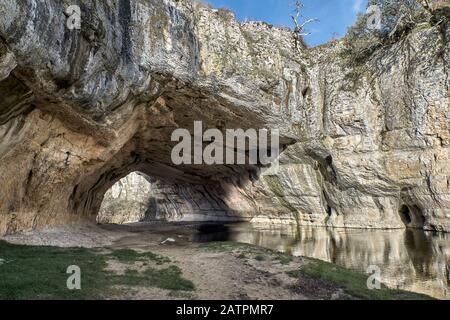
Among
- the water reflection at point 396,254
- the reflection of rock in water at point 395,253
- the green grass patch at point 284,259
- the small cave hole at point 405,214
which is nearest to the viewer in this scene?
the water reflection at point 396,254

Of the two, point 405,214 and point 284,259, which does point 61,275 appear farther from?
point 405,214

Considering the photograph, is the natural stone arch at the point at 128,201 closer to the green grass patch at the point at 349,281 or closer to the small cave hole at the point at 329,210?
the small cave hole at the point at 329,210

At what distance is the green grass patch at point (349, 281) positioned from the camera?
473 inches

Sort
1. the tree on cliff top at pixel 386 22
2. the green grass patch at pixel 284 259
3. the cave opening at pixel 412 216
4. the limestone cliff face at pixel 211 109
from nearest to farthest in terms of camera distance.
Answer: the green grass patch at pixel 284 259, the limestone cliff face at pixel 211 109, the tree on cliff top at pixel 386 22, the cave opening at pixel 412 216

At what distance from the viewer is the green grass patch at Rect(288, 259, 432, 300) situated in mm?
12023

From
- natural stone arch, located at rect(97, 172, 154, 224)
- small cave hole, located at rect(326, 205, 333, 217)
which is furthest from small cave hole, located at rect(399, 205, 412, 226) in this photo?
natural stone arch, located at rect(97, 172, 154, 224)

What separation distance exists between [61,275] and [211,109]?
22349 millimetres

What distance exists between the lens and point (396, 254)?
21188 mm

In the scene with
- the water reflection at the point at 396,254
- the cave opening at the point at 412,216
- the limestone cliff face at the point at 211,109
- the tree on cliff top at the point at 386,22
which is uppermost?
the tree on cliff top at the point at 386,22

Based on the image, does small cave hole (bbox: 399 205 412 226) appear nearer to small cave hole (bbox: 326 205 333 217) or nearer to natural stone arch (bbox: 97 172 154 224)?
small cave hole (bbox: 326 205 333 217)

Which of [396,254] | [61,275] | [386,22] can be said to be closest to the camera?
[61,275]

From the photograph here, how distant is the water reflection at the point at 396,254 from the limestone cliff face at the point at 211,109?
6.14m

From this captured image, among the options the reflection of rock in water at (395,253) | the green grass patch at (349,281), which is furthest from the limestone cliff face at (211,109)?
the green grass patch at (349,281)

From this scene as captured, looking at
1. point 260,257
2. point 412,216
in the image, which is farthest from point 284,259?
point 412,216
